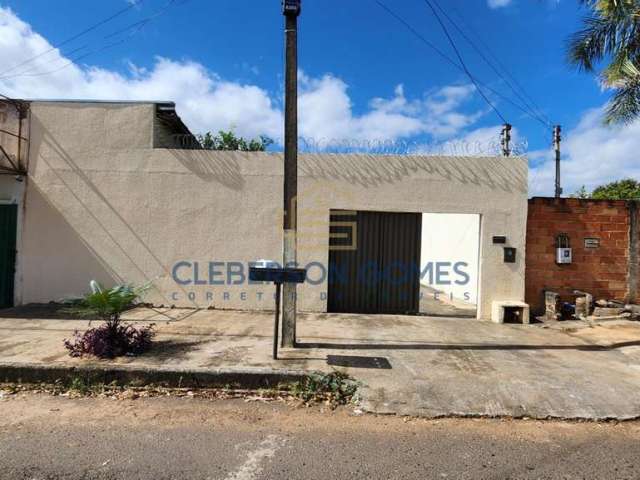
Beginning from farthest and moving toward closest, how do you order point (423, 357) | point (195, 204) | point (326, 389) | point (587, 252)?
point (587, 252), point (195, 204), point (423, 357), point (326, 389)

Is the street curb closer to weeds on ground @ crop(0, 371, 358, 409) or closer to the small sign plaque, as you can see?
weeds on ground @ crop(0, 371, 358, 409)

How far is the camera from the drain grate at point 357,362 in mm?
5081

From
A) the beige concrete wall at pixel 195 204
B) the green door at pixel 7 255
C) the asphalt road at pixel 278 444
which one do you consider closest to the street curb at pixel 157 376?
the asphalt road at pixel 278 444

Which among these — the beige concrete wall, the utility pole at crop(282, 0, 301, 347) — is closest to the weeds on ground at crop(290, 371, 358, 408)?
the utility pole at crop(282, 0, 301, 347)

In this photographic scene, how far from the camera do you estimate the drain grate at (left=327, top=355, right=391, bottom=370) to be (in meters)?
5.08

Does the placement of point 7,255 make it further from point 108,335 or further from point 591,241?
point 591,241

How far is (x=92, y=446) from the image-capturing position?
3236 millimetres

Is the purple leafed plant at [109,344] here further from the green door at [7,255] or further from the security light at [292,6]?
the security light at [292,6]

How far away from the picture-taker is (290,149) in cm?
567

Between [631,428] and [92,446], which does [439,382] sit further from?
[92,446]

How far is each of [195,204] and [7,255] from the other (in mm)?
3971

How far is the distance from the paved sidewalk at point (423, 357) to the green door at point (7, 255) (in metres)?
1.46

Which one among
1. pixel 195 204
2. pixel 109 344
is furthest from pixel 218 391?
pixel 195 204

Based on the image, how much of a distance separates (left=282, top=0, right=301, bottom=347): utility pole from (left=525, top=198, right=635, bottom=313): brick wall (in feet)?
18.1
